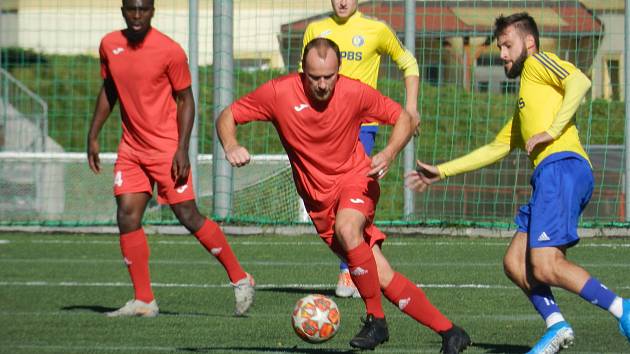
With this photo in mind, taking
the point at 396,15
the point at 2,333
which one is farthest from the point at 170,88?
the point at 396,15

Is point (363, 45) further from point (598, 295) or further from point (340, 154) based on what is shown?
point (598, 295)

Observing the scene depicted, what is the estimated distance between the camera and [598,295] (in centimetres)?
679

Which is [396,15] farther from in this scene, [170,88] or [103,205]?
[170,88]

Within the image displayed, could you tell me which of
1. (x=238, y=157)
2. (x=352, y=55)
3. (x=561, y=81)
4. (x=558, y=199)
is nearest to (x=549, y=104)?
(x=561, y=81)

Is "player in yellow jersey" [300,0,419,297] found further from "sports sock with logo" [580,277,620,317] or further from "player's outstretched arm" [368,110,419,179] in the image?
"sports sock with logo" [580,277,620,317]

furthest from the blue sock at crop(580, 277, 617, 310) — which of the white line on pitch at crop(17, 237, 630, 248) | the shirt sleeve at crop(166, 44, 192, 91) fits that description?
the white line on pitch at crop(17, 237, 630, 248)

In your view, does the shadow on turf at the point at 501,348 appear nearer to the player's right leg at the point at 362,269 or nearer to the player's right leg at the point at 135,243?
the player's right leg at the point at 362,269

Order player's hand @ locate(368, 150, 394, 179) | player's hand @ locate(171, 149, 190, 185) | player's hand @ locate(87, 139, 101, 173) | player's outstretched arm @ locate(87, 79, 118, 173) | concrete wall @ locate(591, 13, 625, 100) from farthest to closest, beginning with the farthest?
concrete wall @ locate(591, 13, 625, 100) → player's hand @ locate(87, 139, 101, 173) → player's outstretched arm @ locate(87, 79, 118, 173) → player's hand @ locate(171, 149, 190, 185) → player's hand @ locate(368, 150, 394, 179)

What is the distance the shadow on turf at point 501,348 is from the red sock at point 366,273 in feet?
2.13

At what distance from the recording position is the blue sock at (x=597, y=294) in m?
6.78

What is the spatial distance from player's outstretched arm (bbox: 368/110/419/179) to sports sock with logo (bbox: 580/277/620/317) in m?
1.16

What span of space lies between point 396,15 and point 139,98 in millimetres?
6974

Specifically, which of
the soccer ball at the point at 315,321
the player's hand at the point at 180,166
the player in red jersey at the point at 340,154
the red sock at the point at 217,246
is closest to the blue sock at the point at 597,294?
the player in red jersey at the point at 340,154

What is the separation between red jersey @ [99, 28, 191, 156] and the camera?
348 inches
